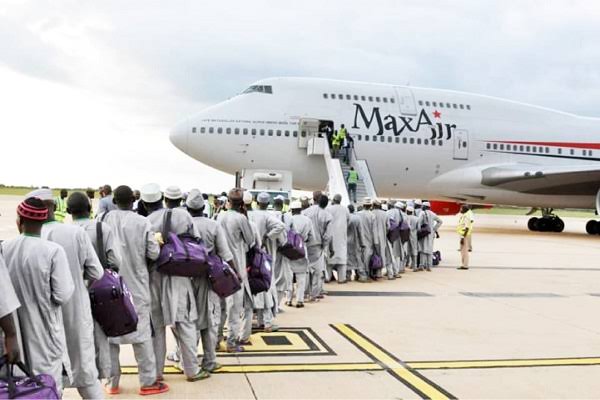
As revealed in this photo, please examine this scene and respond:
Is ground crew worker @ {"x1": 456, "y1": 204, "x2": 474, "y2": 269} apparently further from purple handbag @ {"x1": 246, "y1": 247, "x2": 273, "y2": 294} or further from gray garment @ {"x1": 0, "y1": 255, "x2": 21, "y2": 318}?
gray garment @ {"x1": 0, "y1": 255, "x2": 21, "y2": 318}

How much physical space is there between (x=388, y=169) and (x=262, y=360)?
16940mm

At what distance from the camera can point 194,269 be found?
5.16 metres

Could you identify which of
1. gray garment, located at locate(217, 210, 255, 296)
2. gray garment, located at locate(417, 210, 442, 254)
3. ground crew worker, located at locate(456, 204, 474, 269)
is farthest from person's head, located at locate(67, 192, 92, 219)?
ground crew worker, located at locate(456, 204, 474, 269)

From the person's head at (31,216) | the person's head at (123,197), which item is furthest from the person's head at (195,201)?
the person's head at (31,216)

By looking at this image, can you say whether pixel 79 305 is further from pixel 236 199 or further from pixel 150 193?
pixel 236 199

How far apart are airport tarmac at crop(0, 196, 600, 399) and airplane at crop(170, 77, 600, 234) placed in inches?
402

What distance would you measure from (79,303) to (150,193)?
63.7 inches

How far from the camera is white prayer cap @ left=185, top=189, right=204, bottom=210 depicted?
576 cm

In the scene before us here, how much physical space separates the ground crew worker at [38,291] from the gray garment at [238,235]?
9.06ft

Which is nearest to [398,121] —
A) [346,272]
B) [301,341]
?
[346,272]

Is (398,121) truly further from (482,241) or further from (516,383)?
(516,383)

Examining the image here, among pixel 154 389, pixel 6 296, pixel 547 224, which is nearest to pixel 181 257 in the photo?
pixel 154 389

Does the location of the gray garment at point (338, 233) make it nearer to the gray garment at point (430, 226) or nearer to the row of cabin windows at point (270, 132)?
the gray garment at point (430, 226)

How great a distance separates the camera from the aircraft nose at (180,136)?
20469 mm
